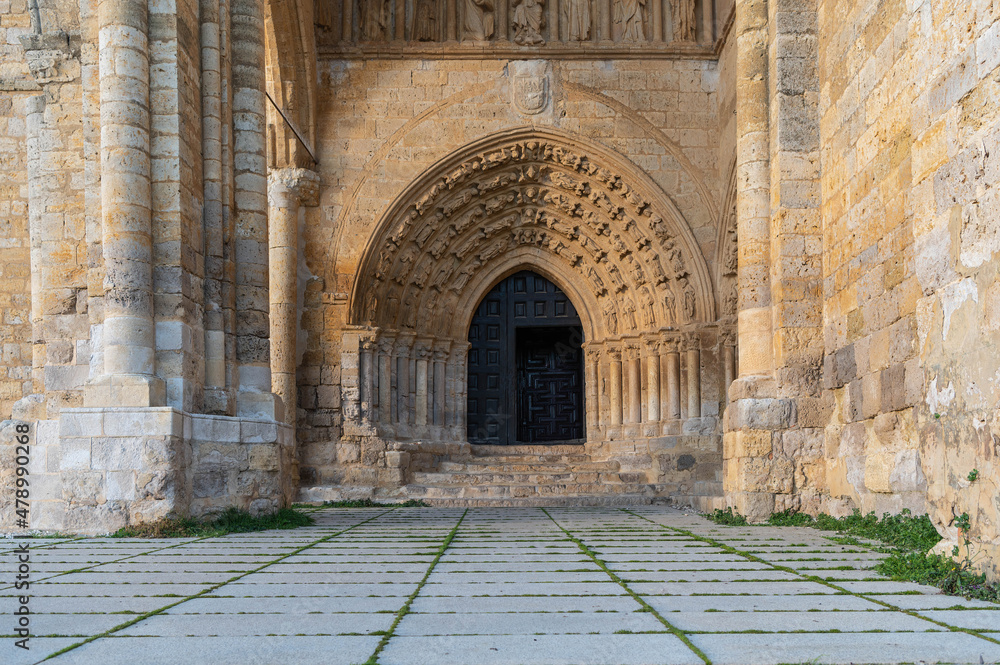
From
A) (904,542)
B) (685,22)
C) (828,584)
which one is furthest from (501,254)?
(828,584)

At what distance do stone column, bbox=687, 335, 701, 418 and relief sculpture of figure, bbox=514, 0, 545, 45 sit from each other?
15.7 ft

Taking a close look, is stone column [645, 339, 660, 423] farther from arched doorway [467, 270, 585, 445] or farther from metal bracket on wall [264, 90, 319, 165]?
metal bracket on wall [264, 90, 319, 165]

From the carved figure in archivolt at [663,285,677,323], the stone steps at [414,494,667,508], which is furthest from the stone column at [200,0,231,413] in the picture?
the carved figure in archivolt at [663,285,677,323]

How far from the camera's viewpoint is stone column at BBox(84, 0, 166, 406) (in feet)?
23.0

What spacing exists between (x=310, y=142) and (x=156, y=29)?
5.44 metres

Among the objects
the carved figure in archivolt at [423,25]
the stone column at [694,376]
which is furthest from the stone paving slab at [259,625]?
the carved figure in archivolt at [423,25]

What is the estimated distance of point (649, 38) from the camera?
13.3m

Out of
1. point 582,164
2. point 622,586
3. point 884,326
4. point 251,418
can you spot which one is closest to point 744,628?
point 622,586

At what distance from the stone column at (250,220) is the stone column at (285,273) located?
4.15m

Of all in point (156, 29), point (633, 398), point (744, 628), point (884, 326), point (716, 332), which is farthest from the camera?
point (633, 398)

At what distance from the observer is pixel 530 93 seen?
13172mm

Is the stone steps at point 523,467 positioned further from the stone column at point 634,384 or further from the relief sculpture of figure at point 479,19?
the relief sculpture of figure at point 479,19

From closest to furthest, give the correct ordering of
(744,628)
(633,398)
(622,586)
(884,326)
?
(744,628) < (622,586) < (884,326) < (633,398)

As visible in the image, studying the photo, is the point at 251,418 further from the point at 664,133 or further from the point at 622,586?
the point at 664,133
